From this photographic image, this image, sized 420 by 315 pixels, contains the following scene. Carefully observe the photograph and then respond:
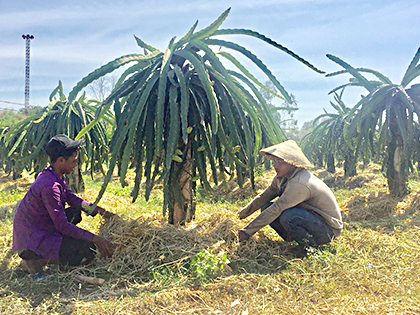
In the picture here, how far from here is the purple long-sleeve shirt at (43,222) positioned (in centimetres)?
320

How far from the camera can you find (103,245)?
3311 mm

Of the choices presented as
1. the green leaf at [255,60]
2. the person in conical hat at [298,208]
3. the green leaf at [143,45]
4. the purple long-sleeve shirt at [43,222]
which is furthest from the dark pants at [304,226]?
the green leaf at [143,45]

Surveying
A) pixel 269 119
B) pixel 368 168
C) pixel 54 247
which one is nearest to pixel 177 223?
pixel 54 247

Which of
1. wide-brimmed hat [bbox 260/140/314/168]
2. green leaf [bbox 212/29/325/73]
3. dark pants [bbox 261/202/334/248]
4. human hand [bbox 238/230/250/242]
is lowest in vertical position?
human hand [bbox 238/230/250/242]

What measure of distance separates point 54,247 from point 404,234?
3904 mm

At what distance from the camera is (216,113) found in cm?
342

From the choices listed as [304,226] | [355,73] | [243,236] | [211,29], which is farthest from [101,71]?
[355,73]

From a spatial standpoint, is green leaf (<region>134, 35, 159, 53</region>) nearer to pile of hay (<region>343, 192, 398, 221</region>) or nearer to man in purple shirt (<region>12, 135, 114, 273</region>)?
man in purple shirt (<region>12, 135, 114, 273</region>)

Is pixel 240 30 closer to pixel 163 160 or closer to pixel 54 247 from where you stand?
pixel 163 160

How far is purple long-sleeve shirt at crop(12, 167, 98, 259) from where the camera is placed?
3201 mm

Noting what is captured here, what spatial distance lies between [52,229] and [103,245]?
20.8 inches

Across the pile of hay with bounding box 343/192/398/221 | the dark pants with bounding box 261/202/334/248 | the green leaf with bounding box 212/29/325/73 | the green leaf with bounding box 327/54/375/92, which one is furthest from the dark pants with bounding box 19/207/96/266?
the green leaf with bounding box 327/54/375/92

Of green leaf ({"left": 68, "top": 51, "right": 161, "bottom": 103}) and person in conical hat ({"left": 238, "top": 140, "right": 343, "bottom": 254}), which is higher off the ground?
green leaf ({"left": 68, "top": 51, "right": 161, "bottom": 103})

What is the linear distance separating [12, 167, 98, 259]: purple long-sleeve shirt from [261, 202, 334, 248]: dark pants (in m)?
1.87
